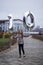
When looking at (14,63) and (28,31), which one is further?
(28,31)

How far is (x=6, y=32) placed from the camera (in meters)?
4.18

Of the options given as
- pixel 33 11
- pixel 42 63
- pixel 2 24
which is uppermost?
pixel 33 11

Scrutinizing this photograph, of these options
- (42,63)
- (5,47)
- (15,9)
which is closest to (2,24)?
(15,9)

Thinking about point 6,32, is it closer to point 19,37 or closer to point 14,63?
point 19,37

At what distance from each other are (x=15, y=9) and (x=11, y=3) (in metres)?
0.17

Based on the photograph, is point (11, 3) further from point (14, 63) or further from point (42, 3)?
point (14, 63)

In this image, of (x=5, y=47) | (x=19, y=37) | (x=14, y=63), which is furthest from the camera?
(x=5, y=47)

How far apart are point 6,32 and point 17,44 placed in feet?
1.28

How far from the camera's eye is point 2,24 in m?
4.14

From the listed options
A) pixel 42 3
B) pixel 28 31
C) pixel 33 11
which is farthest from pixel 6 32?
pixel 42 3

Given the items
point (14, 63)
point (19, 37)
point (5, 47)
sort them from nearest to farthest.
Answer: point (14, 63), point (19, 37), point (5, 47)

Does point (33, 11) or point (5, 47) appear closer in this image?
point (33, 11)

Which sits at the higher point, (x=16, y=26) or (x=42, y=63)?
(x=16, y=26)


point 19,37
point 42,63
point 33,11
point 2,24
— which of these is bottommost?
point 42,63
